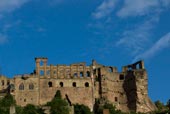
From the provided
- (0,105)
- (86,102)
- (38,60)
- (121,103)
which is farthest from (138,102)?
(0,105)

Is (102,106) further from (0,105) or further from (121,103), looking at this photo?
(0,105)

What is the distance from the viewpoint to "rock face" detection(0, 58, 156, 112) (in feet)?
345

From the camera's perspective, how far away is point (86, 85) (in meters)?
109

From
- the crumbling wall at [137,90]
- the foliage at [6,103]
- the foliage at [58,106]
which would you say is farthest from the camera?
the crumbling wall at [137,90]

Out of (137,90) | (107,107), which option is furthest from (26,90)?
(137,90)

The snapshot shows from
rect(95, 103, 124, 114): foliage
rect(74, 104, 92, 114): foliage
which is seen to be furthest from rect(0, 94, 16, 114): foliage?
rect(95, 103, 124, 114): foliage

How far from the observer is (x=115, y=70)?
115 m

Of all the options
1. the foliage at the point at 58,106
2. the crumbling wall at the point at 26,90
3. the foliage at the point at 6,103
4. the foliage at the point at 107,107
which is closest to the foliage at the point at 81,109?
the foliage at the point at 107,107

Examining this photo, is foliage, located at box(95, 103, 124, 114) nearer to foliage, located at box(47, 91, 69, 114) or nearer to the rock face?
the rock face

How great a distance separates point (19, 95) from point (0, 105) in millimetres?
6997

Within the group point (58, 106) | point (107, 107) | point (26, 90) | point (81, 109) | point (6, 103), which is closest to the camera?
point (58, 106)

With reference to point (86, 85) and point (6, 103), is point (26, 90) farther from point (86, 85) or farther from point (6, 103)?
point (86, 85)

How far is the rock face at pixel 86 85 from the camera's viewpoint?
105062 millimetres

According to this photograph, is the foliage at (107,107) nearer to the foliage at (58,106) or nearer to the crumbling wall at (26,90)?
the foliage at (58,106)
